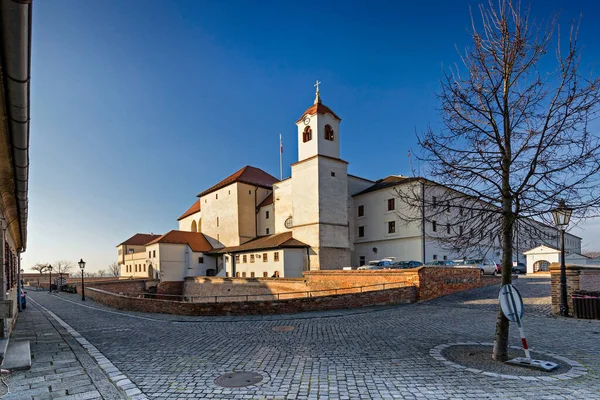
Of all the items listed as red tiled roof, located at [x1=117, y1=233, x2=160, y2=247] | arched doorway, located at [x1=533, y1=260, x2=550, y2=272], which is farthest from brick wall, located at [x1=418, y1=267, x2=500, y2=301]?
red tiled roof, located at [x1=117, y1=233, x2=160, y2=247]

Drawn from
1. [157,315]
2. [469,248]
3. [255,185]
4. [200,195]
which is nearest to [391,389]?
[469,248]

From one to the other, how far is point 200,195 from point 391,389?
58806 mm

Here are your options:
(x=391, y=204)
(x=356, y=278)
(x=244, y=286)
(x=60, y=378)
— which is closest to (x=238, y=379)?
(x=60, y=378)

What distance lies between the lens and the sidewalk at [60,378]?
569 cm

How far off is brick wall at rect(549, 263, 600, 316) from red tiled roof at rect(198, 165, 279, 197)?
44.0 metres

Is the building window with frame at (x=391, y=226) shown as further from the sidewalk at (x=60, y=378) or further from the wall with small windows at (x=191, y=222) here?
the wall with small windows at (x=191, y=222)

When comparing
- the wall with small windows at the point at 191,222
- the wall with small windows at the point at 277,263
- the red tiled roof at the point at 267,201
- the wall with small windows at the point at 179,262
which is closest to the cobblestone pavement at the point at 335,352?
the wall with small windows at the point at 277,263

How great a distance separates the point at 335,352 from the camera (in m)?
8.52

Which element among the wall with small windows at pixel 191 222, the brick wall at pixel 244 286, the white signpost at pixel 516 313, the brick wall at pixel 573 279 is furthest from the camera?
the wall with small windows at pixel 191 222

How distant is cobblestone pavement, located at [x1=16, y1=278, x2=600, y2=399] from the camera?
19.1ft

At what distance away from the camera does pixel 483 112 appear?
8141mm

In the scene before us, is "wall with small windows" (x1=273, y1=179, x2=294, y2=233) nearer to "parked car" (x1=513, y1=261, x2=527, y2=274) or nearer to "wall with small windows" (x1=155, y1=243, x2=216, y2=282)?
"wall with small windows" (x1=155, y1=243, x2=216, y2=282)

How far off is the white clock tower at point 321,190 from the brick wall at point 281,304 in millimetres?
20988

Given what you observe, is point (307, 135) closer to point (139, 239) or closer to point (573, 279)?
point (573, 279)
